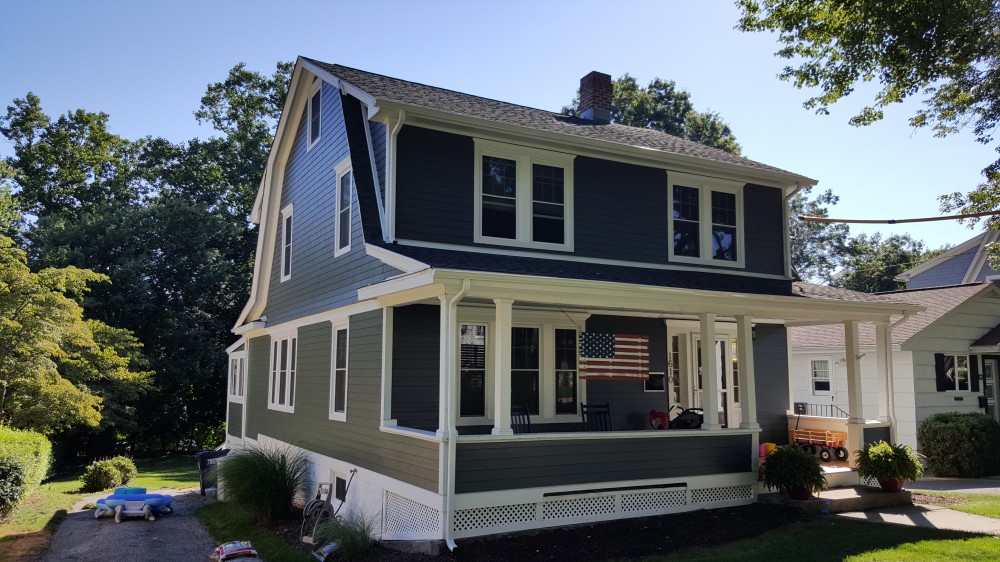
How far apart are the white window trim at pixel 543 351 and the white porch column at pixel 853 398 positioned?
15.0 ft

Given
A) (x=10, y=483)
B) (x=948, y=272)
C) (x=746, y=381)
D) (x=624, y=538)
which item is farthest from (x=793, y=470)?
(x=948, y=272)

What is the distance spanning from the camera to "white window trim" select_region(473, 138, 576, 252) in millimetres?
11367

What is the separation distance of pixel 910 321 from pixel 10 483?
64.8 ft

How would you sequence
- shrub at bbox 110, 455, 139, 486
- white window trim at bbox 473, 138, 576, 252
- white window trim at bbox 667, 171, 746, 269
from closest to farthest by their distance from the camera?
white window trim at bbox 473, 138, 576, 252
white window trim at bbox 667, 171, 746, 269
shrub at bbox 110, 455, 139, 486

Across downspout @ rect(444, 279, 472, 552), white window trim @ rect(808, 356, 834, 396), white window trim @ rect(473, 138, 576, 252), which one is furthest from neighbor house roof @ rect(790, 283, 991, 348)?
downspout @ rect(444, 279, 472, 552)

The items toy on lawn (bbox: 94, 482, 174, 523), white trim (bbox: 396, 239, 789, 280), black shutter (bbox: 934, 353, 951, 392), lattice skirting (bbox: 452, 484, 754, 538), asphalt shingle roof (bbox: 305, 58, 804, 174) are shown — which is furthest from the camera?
black shutter (bbox: 934, 353, 951, 392)

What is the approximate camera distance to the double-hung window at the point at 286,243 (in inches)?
639

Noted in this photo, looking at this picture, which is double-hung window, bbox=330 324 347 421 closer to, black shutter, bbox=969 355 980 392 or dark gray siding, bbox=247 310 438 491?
Result: dark gray siding, bbox=247 310 438 491

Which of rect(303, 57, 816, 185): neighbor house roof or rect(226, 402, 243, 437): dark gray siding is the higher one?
rect(303, 57, 816, 185): neighbor house roof

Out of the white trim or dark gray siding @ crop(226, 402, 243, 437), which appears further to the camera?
dark gray siding @ crop(226, 402, 243, 437)

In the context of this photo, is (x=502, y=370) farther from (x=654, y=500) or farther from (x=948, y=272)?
(x=948, y=272)

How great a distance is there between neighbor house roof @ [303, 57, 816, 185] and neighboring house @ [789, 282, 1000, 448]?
5.95 m

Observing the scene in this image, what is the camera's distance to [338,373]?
12.6 meters

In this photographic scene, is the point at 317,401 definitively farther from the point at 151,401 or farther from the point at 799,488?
the point at 151,401
